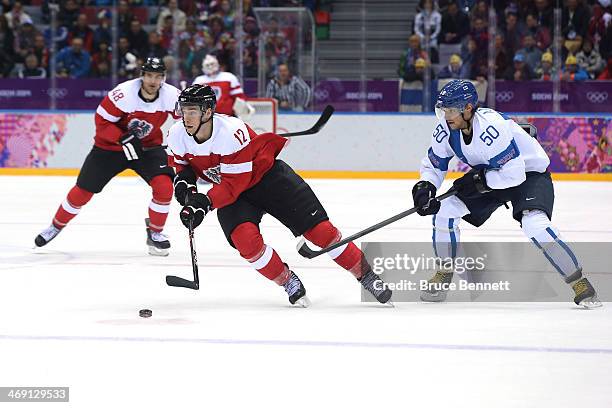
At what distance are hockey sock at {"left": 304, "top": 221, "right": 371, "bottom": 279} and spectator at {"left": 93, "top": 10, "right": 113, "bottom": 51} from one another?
6.18 metres

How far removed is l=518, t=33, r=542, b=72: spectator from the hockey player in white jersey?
5.40 m

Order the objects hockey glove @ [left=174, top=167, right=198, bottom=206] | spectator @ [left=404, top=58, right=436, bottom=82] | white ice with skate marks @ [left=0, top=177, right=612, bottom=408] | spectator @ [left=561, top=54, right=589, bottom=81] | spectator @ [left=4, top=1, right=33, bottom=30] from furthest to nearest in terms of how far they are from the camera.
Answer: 1. spectator @ [left=4, top=1, right=33, bottom=30]
2. spectator @ [left=404, top=58, right=436, bottom=82]
3. spectator @ [left=561, top=54, right=589, bottom=81]
4. hockey glove @ [left=174, top=167, right=198, bottom=206]
5. white ice with skate marks @ [left=0, top=177, right=612, bottom=408]

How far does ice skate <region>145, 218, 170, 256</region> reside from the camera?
6016 mm

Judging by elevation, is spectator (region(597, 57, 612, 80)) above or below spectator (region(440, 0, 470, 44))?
below

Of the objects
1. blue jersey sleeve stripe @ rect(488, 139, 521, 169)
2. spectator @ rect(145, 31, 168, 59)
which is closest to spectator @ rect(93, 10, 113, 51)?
spectator @ rect(145, 31, 168, 59)

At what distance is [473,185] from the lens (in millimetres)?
4480

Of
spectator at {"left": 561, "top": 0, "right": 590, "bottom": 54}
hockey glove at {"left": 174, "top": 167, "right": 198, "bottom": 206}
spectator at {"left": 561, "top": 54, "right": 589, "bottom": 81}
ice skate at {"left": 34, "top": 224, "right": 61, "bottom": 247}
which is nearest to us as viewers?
hockey glove at {"left": 174, "top": 167, "right": 198, "bottom": 206}

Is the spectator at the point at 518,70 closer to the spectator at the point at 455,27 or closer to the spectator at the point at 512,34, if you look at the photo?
the spectator at the point at 512,34

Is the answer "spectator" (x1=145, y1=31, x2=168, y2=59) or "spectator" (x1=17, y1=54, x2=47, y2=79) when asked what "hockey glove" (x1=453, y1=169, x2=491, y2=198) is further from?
"spectator" (x1=17, y1=54, x2=47, y2=79)

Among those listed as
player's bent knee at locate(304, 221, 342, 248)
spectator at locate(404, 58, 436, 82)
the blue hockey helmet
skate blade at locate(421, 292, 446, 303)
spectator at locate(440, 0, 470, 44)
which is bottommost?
skate blade at locate(421, 292, 446, 303)

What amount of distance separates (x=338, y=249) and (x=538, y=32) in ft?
19.1

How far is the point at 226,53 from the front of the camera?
10.0 metres

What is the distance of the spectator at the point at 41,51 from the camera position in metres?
10.4

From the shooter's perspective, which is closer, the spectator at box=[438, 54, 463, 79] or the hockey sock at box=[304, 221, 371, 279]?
the hockey sock at box=[304, 221, 371, 279]
